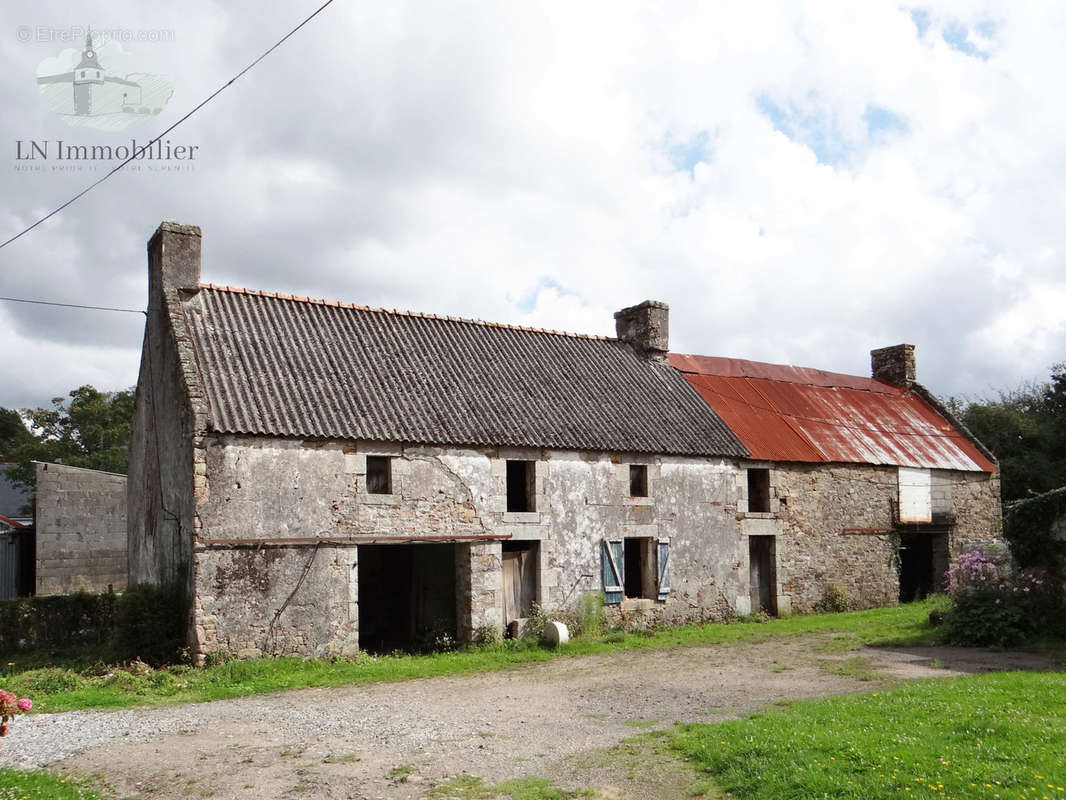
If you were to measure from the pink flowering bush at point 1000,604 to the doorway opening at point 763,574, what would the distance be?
4949mm

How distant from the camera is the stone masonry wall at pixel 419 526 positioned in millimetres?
13383

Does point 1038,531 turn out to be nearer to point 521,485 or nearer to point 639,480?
point 639,480

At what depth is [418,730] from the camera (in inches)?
367

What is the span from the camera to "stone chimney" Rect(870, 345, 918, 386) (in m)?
27.9

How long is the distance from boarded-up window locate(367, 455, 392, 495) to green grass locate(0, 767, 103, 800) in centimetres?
779

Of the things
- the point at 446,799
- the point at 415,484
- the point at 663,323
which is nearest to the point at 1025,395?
the point at 663,323

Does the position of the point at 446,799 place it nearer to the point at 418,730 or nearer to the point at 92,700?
the point at 418,730

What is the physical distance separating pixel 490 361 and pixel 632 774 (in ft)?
40.4

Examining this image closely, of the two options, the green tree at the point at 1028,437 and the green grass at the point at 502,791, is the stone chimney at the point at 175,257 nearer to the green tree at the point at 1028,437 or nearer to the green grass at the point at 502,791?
the green grass at the point at 502,791

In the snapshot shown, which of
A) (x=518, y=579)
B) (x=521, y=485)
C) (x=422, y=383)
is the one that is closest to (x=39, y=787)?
(x=518, y=579)

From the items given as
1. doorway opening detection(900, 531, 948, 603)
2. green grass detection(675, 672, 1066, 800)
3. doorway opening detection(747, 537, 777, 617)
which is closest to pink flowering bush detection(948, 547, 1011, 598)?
doorway opening detection(747, 537, 777, 617)

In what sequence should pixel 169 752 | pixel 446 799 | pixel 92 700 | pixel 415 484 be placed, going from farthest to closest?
pixel 415 484 → pixel 92 700 → pixel 169 752 → pixel 446 799

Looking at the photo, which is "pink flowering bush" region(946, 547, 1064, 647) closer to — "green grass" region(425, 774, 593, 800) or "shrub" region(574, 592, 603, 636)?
"shrub" region(574, 592, 603, 636)

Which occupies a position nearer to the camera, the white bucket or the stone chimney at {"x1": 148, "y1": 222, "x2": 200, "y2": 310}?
the white bucket
